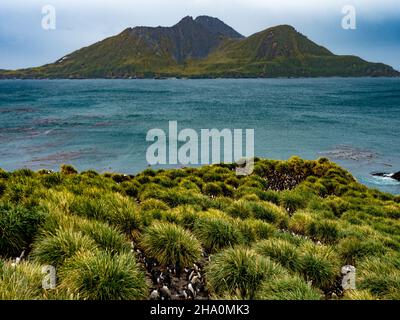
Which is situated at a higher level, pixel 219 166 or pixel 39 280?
pixel 39 280

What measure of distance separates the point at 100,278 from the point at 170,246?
2.77m

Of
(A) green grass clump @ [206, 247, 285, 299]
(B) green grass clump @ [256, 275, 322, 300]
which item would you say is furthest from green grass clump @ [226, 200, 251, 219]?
(B) green grass clump @ [256, 275, 322, 300]

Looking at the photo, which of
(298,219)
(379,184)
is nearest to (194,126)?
(379,184)

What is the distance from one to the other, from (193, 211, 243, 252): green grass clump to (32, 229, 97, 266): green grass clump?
12.4ft

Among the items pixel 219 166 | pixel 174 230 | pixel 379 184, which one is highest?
pixel 174 230

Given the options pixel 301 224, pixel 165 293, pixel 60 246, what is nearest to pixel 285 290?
pixel 165 293

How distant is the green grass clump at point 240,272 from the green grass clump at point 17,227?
4.74 m

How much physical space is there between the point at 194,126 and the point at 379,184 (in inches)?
1923

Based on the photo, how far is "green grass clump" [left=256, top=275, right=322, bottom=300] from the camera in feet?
22.8

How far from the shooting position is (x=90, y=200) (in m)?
11.4

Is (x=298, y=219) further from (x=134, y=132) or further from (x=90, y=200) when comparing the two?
(x=134, y=132)

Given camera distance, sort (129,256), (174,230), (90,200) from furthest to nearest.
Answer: (90,200) → (174,230) → (129,256)

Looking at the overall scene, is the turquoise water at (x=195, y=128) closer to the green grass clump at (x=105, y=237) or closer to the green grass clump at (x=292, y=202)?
the green grass clump at (x=292, y=202)

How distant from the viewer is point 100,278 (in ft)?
22.4
